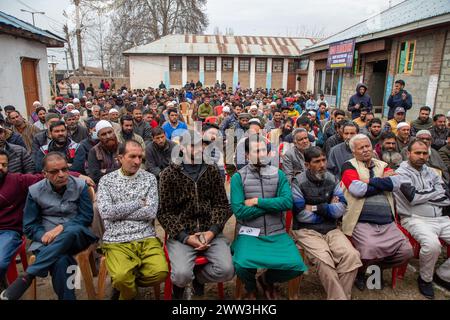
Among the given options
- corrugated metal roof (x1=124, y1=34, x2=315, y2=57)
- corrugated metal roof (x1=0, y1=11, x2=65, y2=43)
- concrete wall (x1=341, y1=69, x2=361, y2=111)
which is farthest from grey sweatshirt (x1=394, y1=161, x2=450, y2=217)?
corrugated metal roof (x1=124, y1=34, x2=315, y2=57)

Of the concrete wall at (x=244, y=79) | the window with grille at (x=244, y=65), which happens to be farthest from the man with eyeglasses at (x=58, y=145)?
the window with grille at (x=244, y=65)

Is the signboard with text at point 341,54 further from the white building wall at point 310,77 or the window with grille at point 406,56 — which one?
the white building wall at point 310,77

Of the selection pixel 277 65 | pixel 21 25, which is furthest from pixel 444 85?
pixel 277 65

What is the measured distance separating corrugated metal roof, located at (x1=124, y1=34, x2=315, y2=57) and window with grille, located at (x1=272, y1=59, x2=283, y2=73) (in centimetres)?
69

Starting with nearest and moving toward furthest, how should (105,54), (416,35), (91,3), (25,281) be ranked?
(25,281) < (416,35) < (91,3) < (105,54)

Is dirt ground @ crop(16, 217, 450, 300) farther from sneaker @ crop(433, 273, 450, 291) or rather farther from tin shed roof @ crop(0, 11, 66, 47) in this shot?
tin shed roof @ crop(0, 11, 66, 47)

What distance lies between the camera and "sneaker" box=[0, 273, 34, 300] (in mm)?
2357

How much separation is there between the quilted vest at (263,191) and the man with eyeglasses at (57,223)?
146 cm

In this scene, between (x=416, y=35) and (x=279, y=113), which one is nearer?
(x=279, y=113)
